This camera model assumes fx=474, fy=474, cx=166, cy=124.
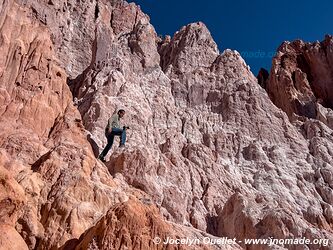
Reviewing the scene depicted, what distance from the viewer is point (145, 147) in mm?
20688

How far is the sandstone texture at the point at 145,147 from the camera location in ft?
41.4

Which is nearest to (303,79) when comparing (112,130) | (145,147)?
(145,147)

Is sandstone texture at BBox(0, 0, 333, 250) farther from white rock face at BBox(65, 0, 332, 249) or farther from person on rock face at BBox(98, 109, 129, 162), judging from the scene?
person on rock face at BBox(98, 109, 129, 162)

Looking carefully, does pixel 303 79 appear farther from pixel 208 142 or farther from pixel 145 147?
pixel 145 147

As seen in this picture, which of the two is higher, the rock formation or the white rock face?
the rock formation

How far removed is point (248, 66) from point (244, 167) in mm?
13247

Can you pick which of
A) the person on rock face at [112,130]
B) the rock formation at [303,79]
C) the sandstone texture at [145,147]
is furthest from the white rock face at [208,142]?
the rock formation at [303,79]

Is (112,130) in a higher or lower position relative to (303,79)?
lower

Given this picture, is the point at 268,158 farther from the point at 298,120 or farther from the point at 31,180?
the point at 31,180

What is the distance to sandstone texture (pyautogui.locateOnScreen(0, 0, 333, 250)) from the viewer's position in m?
12.6

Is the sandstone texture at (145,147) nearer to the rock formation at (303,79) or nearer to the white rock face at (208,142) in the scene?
the white rock face at (208,142)

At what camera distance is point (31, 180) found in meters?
13.8

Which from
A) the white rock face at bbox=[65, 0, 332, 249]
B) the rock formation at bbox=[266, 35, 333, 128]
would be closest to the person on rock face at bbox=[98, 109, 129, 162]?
the white rock face at bbox=[65, 0, 332, 249]

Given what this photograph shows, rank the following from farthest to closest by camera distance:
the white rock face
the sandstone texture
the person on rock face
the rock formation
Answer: the rock formation < the white rock face < the person on rock face < the sandstone texture
